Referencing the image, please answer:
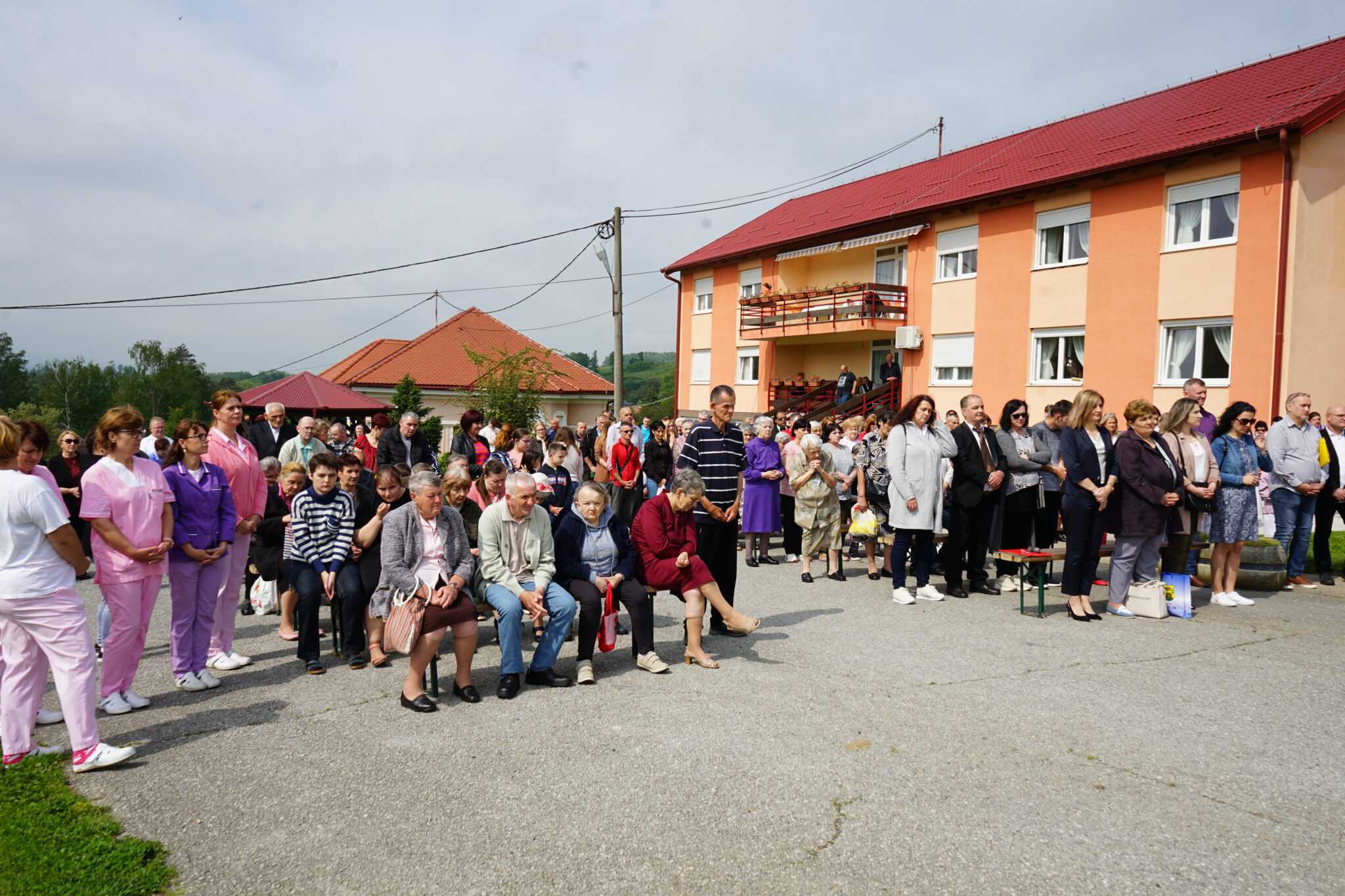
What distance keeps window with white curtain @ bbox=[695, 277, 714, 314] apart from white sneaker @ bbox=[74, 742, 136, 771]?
94.7 feet

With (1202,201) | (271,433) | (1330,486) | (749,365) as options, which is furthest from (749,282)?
(1330,486)

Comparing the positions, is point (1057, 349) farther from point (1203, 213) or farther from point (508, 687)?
point (508, 687)

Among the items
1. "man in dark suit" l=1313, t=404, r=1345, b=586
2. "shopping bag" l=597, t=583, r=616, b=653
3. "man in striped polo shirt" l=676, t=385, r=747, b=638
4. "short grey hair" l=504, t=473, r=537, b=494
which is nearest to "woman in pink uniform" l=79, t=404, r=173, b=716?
"short grey hair" l=504, t=473, r=537, b=494

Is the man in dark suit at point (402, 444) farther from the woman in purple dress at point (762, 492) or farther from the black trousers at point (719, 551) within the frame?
the black trousers at point (719, 551)

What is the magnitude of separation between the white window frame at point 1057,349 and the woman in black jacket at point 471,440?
14.3 metres

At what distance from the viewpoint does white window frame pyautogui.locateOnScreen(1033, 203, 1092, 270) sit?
19484 mm

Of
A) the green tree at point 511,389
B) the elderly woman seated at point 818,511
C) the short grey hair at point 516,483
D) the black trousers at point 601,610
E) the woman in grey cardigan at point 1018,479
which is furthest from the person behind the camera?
the green tree at point 511,389

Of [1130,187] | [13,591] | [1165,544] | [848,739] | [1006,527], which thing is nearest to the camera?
[13,591]

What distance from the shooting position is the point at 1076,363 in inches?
782

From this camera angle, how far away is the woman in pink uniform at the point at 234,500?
6.43 meters

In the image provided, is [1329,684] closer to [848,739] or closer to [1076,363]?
[848,739]

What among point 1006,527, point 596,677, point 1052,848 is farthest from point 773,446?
point 1052,848

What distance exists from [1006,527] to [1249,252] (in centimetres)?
1112

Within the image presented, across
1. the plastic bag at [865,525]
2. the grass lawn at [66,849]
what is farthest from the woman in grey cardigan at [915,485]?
the grass lawn at [66,849]
